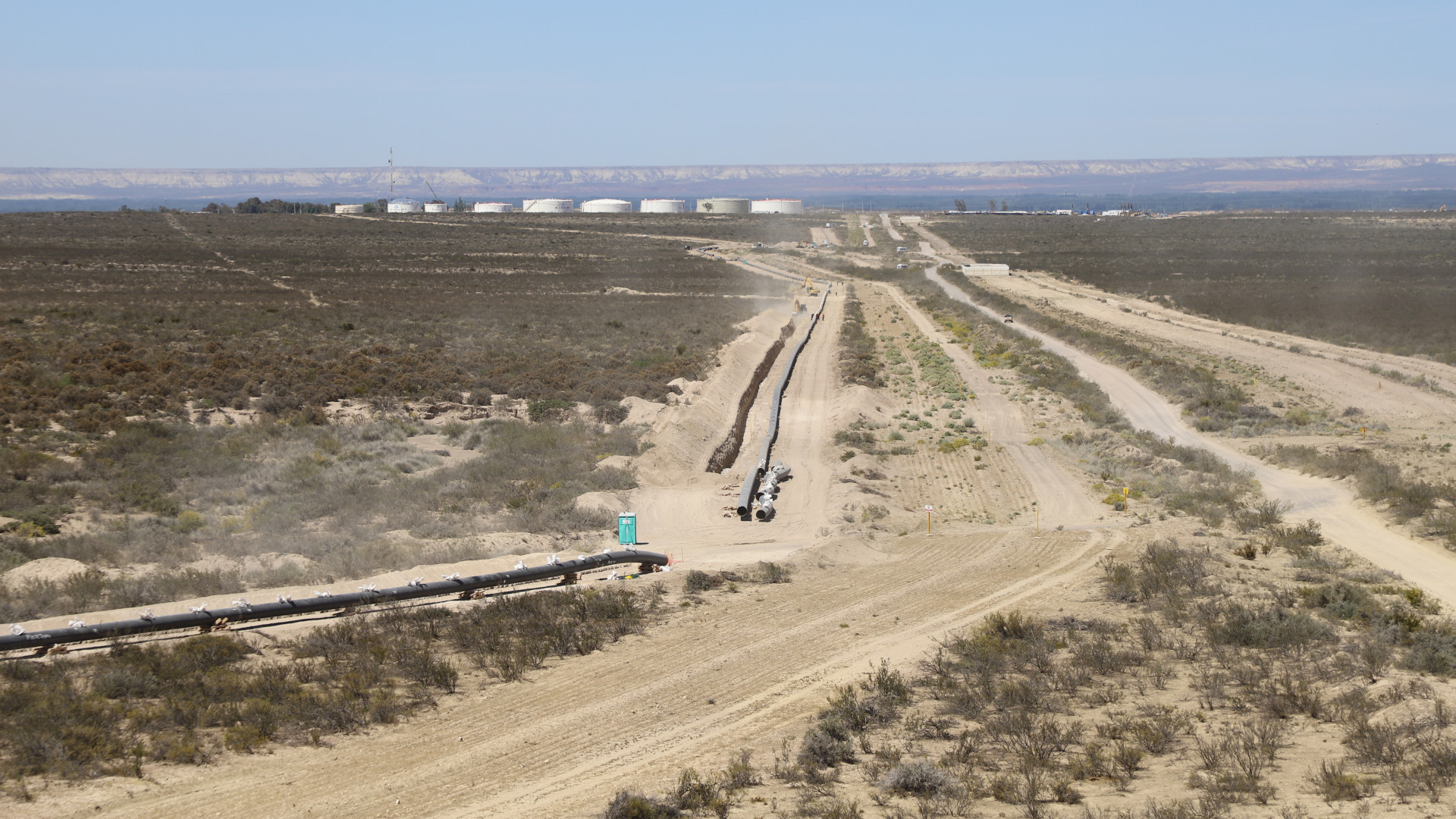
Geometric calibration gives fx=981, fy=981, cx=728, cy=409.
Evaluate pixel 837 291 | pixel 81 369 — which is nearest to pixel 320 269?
pixel 837 291

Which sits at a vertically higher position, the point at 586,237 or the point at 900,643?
the point at 586,237

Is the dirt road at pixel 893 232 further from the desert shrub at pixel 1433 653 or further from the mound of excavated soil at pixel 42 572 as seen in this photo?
the mound of excavated soil at pixel 42 572

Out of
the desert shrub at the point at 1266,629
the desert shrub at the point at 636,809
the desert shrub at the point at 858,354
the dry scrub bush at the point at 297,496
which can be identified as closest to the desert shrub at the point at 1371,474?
the desert shrub at the point at 1266,629

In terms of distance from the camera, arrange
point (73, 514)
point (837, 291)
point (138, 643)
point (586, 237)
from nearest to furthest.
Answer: point (138, 643) → point (73, 514) → point (837, 291) → point (586, 237)

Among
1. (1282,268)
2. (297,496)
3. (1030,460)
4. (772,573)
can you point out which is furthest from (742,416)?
(1282,268)

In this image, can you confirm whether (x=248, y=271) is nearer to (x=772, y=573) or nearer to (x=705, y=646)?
(x=772, y=573)

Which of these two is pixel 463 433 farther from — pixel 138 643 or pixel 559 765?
pixel 559 765
